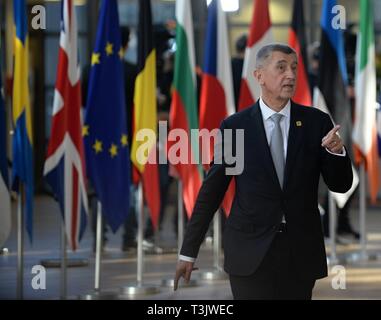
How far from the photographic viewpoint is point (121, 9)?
67.1 ft

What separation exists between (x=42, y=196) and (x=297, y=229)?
53.3ft

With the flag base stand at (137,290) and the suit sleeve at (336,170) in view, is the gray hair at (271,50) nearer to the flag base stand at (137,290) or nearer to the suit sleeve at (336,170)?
the suit sleeve at (336,170)

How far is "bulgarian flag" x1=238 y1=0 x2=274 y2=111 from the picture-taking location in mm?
10984

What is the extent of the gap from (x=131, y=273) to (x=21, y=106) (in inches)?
94.6

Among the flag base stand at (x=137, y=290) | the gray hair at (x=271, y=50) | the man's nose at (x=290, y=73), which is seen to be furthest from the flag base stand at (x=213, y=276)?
the man's nose at (x=290, y=73)

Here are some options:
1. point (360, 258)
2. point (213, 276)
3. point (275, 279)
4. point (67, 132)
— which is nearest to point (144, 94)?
point (67, 132)

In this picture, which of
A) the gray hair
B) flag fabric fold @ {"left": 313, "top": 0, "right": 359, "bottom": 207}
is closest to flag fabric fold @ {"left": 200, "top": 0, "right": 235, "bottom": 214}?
flag fabric fold @ {"left": 313, "top": 0, "right": 359, "bottom": 207}

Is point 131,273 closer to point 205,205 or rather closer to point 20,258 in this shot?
point 20,258

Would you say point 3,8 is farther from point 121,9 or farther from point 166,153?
A: point 166,153

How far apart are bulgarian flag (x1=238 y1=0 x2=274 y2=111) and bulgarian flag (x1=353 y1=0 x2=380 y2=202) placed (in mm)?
1443

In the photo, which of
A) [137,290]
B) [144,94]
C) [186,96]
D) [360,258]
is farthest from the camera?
[360,258]

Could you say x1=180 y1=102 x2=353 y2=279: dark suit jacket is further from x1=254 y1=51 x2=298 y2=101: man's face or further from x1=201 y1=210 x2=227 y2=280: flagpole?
x1=201 y1=210 x2=227 y2=280: flagpole

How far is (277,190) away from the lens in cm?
537
